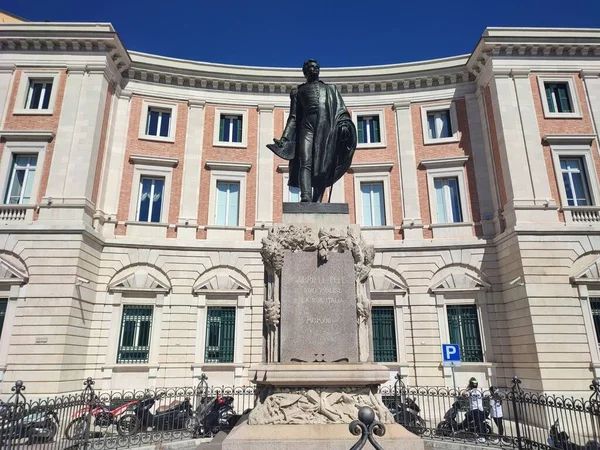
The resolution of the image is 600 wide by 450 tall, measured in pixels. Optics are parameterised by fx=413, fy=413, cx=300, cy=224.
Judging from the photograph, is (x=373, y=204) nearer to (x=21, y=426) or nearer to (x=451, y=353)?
(x=451, y=353)

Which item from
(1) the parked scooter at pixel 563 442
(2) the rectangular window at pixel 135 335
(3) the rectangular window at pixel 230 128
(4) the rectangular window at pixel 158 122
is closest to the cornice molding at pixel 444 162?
(3) the rectangular window at pixel 230 128

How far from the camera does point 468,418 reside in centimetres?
1002

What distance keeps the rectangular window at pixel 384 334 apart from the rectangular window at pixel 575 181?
891cm

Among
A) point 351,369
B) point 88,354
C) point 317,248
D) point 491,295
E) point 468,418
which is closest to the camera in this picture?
point 351,369

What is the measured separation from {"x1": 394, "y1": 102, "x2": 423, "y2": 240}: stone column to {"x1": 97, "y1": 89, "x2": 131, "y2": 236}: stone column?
43.0 ft

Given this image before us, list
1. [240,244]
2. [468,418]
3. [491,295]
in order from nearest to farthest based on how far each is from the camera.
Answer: [468,418] → [491,295] → [240,244]

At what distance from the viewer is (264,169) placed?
20172mm

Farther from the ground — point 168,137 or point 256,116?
point 256,116

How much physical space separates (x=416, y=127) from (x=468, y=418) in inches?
562

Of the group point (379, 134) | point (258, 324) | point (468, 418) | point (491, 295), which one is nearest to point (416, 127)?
point (379, 134)

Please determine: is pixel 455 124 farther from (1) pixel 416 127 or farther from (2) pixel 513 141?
(2) pixel 513 141

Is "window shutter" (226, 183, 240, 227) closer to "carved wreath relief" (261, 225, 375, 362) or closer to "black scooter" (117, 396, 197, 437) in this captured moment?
"black scooter" (117, 396, 197, 437)

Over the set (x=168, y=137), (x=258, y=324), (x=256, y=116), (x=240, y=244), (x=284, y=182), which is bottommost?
(x=258, y=324)

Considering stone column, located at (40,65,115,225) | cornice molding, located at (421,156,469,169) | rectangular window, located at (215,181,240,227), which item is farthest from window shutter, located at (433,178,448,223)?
stone column, located at (40,65,115,225)
